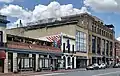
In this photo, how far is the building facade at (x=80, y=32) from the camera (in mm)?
71562

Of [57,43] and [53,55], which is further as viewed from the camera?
[57,43]

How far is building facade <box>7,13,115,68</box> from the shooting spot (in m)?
71.6

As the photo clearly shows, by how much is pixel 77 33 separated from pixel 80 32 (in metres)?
2.50

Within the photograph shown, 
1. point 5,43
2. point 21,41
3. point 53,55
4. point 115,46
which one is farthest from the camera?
point 115,46

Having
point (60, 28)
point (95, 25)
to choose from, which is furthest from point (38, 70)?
point (95, 25)

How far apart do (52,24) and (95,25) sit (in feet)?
56.8

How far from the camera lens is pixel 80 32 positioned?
245 feet

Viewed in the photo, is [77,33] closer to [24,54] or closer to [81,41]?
[81,41]

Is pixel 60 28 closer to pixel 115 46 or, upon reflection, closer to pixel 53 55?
pixel 53 55

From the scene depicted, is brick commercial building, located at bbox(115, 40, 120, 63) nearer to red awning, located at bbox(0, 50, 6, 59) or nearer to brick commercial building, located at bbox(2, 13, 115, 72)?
brick commercial building, located at bbox(2, 13, 115, 72)

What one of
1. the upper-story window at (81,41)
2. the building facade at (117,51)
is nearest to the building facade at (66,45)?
the upper-story window at (81,41)

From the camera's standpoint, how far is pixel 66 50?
64.9 m

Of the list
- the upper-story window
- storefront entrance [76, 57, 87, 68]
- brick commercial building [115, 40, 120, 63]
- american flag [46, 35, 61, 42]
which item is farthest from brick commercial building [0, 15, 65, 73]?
brick commercial building [115, 40, 120, 63]

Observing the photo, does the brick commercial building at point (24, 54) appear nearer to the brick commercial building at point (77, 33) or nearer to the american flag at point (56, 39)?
the american flag at point (56, 39)
